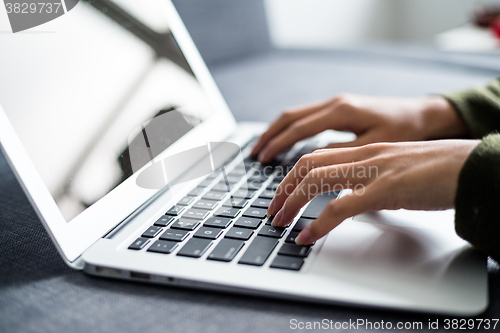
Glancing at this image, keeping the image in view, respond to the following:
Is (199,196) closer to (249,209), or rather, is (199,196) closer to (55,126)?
(249,209)

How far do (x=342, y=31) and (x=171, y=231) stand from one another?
2.16 m

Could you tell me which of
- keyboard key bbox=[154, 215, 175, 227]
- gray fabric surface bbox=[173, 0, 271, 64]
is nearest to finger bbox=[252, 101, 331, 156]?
keyboard key bbox=[154, 215, 175, 227]

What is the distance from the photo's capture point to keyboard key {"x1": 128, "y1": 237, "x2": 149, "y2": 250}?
0.40 m

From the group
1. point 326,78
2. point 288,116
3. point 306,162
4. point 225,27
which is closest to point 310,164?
point 306,162

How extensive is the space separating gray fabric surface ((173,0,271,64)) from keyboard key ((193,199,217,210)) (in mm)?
652

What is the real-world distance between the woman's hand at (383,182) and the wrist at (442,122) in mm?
207

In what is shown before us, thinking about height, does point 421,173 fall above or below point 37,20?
below

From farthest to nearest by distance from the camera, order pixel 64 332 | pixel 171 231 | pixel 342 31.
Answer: pixel 342 31 → pixel 171 231 → pixel 64 332

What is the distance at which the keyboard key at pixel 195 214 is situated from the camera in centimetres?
44

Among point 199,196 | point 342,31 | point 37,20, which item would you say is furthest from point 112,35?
point 342,31

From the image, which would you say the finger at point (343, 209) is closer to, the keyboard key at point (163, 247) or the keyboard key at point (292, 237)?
the keyboard key at point (292, 237)

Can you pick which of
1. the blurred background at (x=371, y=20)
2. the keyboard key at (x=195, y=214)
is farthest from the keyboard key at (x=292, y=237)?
the blurred background at (x=371, y=20)

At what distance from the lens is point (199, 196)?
0.50m

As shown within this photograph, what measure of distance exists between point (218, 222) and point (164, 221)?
0.06 metres
